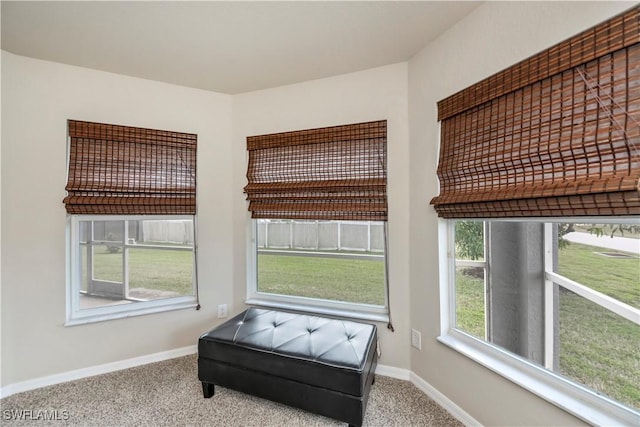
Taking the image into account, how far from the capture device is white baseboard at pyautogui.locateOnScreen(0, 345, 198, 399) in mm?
2025

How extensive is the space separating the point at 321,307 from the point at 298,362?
768 millimetres

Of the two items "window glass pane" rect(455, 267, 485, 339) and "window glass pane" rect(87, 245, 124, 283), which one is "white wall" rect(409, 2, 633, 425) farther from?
"window glass pane" rect(87, 245, 124, 283)

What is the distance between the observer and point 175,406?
1887 mm

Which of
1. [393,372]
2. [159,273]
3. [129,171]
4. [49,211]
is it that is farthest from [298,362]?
[49,211]

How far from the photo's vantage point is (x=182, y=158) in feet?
8.44

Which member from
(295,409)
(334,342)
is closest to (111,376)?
(295,409)

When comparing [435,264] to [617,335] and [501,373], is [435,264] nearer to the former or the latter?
[501,373]

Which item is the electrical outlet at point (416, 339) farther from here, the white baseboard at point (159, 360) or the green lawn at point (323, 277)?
the green lawn at point (323, 277)

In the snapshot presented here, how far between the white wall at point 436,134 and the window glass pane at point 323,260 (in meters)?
0.36

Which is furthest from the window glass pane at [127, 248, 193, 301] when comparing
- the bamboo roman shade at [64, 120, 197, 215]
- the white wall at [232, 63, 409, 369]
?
the white wall at [232, 63, 409, 369]

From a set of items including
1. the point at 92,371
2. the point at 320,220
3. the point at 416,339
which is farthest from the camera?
the point at 320,220

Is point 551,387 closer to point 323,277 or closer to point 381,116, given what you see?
point 323,277

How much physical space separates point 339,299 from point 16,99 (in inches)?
110

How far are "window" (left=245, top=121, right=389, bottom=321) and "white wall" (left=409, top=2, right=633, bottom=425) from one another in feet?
0.95
